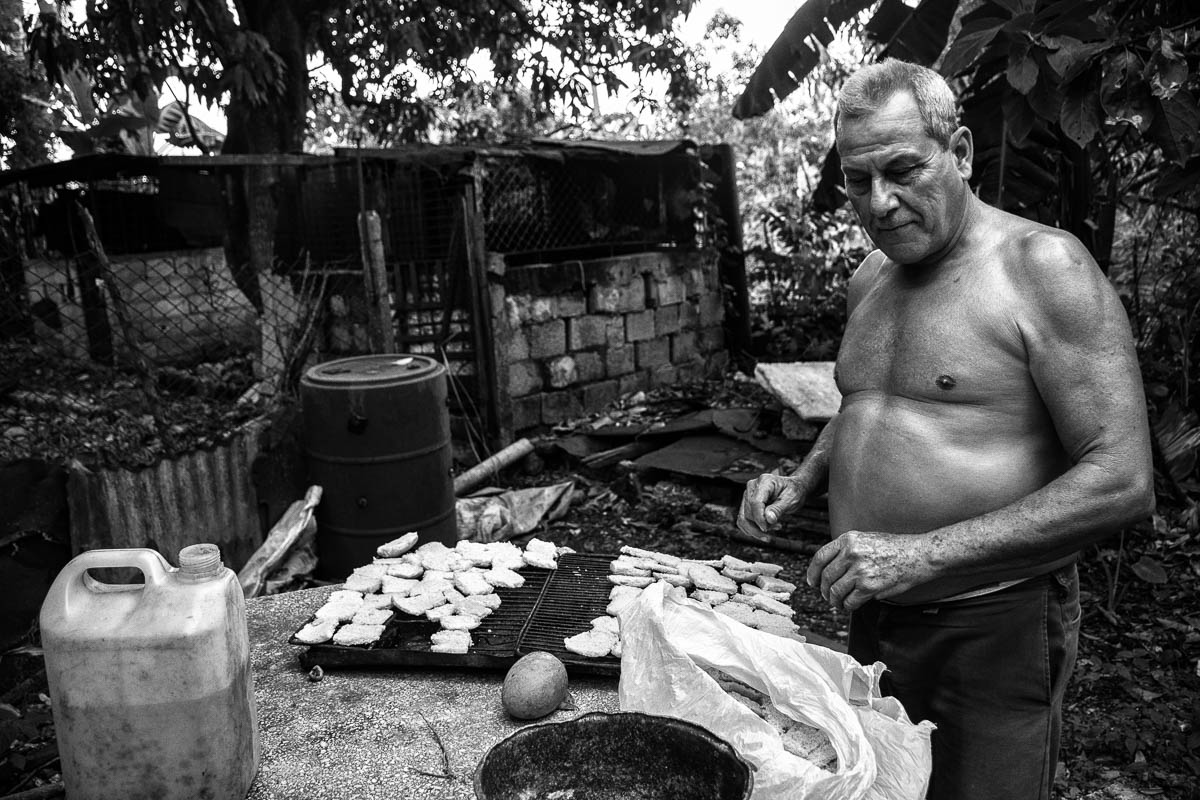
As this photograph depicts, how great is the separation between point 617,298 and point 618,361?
564 mm

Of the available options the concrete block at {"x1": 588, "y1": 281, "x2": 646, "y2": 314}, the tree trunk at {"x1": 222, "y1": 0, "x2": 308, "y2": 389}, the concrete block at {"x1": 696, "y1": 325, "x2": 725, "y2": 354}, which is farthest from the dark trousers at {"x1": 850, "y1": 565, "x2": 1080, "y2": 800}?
the concrete block at {"x1": 696, "y1": 325, "x2": 725, "y2": 354}

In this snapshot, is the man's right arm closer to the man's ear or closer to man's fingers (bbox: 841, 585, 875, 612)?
man's fingers (bbox: 841, 585, 875, 612)

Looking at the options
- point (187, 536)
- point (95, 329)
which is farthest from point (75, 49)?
point (187, 536)

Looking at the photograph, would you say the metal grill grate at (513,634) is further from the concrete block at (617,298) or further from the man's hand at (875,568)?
the concrete block at (617,298)

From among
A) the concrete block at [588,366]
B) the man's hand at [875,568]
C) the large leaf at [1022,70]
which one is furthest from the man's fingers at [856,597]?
the concrete block at [588,366]

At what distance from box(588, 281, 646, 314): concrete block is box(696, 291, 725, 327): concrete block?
3.21 feet

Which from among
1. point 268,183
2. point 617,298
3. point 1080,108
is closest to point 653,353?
point 617,298

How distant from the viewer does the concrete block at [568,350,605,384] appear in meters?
7.95

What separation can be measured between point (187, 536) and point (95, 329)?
5.04 metres

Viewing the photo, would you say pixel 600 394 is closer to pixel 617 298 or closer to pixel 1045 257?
pixel 617 298

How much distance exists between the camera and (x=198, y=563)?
1994 millimetres

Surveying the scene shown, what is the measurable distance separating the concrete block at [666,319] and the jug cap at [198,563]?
22.7ft

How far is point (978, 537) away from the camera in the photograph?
178cm

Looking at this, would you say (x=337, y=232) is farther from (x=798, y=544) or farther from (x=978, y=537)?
(x=978, y=537)
